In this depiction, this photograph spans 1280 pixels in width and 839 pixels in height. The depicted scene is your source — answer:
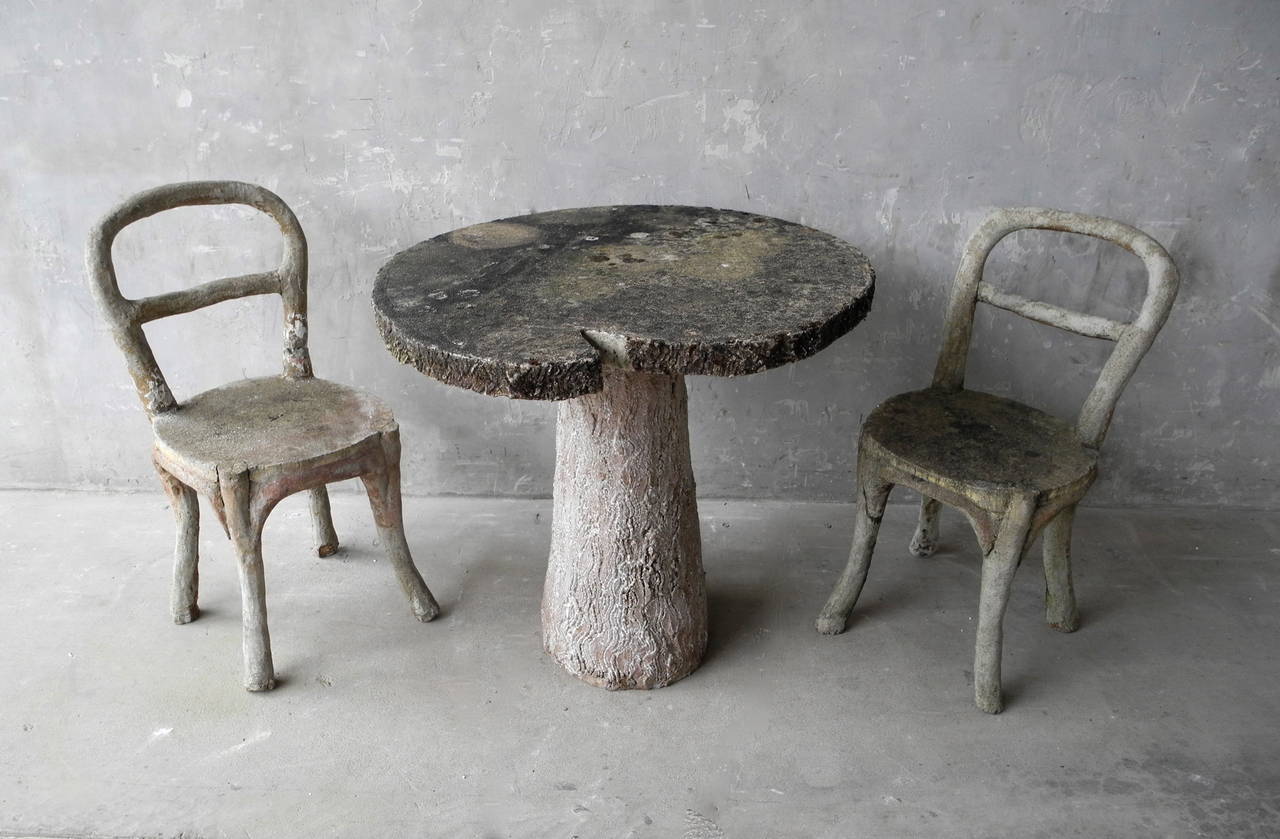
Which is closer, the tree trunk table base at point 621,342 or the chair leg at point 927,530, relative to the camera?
the tree trunk table base at point 621,342

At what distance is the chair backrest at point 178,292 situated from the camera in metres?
2.20

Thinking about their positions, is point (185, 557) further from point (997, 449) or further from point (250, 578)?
point (997, 449)

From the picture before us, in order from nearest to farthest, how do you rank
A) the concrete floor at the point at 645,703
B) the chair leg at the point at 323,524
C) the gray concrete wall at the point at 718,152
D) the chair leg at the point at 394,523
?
the concrete floor at the point at 645,703 < the chair leg at the point at 394,523 < the gray concrete wall at the point at 718,152 < the chair leg at the point at 323,524

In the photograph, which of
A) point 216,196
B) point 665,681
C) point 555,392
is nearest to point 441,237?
point 216,196

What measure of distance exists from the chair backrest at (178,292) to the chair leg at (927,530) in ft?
5.56

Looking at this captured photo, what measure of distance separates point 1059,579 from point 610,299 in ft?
4.52

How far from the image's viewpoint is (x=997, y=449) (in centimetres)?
219

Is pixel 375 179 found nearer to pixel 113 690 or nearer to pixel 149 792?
pixel 113 690

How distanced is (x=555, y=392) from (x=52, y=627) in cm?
166

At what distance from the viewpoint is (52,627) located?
249 cm

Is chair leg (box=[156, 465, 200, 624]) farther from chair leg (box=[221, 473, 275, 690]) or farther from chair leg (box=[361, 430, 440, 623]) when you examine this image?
chair leg (box=[361, 430, 440, 623])

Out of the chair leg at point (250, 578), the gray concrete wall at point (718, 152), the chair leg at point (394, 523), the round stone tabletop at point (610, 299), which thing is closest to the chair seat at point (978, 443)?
the round stone tabletop at point (610, 299)

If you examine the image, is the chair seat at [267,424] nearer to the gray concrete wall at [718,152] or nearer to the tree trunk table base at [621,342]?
the tree trunk table base at [621,342]

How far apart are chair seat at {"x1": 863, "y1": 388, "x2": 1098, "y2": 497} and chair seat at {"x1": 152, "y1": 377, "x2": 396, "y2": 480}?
1.17 metres
